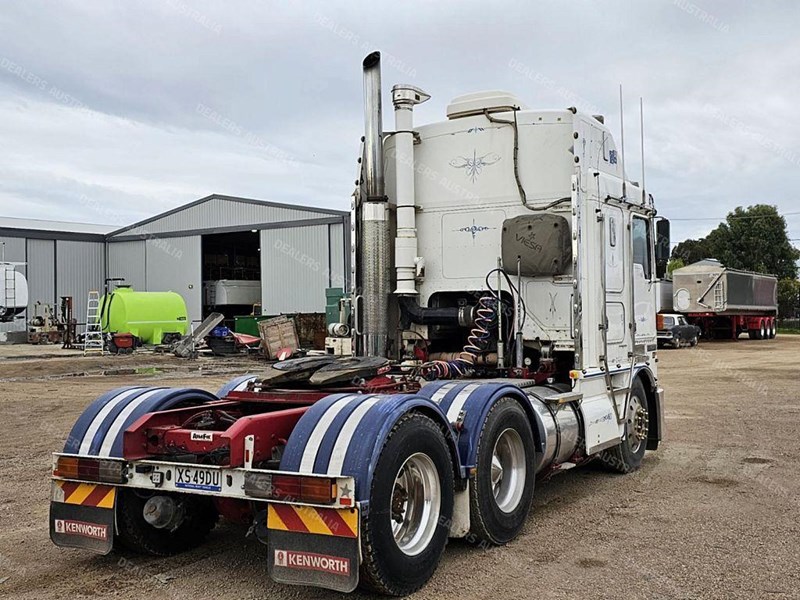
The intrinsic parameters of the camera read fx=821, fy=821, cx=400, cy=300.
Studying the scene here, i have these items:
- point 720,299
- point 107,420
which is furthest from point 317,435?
point 720,299

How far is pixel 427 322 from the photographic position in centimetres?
864

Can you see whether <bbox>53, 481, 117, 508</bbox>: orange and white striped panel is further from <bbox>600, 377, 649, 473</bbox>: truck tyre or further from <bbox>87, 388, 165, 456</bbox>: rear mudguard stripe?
<bbox>600, 377, 649, 473</bbox>: truck tyre

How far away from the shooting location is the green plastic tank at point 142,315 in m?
31.3

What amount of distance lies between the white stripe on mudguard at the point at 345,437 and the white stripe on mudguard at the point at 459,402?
A: 96cm

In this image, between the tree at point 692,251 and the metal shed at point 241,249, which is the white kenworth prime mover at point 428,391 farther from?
the tree at point 692,251

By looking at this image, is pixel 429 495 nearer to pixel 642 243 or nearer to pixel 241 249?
pixel 642 243

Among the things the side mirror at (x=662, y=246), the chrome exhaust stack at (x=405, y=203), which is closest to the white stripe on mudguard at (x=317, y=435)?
the chrome exhaust stack at (x=405, y=203)

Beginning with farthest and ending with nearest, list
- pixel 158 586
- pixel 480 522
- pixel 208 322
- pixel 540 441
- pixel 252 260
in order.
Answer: pixel 252 260 < pixel 208 322 < pixel 540 441 < pixel 480 522 < pixel 158 586

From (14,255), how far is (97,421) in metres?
38.7

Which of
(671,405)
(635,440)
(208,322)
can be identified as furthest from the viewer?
(208,322)

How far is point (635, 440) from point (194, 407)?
17.1 ft

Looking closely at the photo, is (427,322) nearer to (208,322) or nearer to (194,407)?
(194,407)

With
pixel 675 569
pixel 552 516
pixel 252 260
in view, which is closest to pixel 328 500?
pixel 675 569

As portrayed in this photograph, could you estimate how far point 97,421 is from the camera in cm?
571
